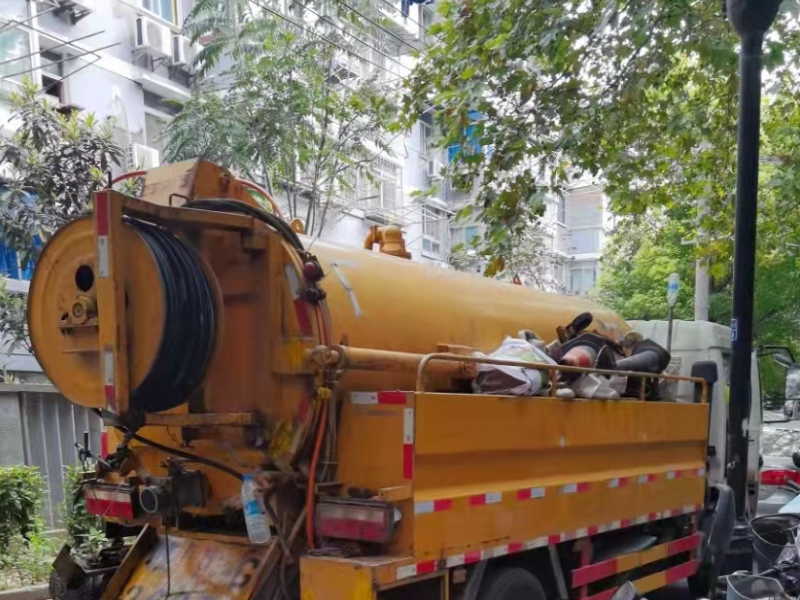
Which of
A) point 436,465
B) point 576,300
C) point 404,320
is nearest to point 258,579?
point 436,465

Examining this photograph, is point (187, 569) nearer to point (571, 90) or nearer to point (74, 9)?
point (571, 90)

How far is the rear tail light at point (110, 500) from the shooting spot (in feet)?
13.6

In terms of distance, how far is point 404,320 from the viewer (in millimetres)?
4344

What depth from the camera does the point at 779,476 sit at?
30.0ft

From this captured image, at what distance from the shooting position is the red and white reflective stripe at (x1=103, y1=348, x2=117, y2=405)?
10.5ft

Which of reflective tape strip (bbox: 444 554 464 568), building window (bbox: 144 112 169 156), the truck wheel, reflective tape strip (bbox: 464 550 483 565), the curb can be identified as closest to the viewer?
→ reflective tape strip (bbox: 444 554 464 568)

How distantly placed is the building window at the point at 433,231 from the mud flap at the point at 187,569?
1877 centimetres

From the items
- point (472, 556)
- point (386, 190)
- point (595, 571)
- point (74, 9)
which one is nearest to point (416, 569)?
point (472, 556)

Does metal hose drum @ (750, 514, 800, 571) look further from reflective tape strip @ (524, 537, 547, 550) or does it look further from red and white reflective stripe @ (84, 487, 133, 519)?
red and white reflective stripe @ (84, 487, 133, 519)

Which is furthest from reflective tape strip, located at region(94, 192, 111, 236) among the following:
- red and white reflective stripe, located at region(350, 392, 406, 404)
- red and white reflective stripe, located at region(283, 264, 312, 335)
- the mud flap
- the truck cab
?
the truck cab

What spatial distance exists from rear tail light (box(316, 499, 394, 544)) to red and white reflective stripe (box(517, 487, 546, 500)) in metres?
0.95

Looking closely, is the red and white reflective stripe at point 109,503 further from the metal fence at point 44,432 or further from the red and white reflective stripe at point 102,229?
the metal fence at point 44,432

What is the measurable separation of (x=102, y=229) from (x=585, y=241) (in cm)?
3132

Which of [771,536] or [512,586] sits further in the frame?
[771,536]
